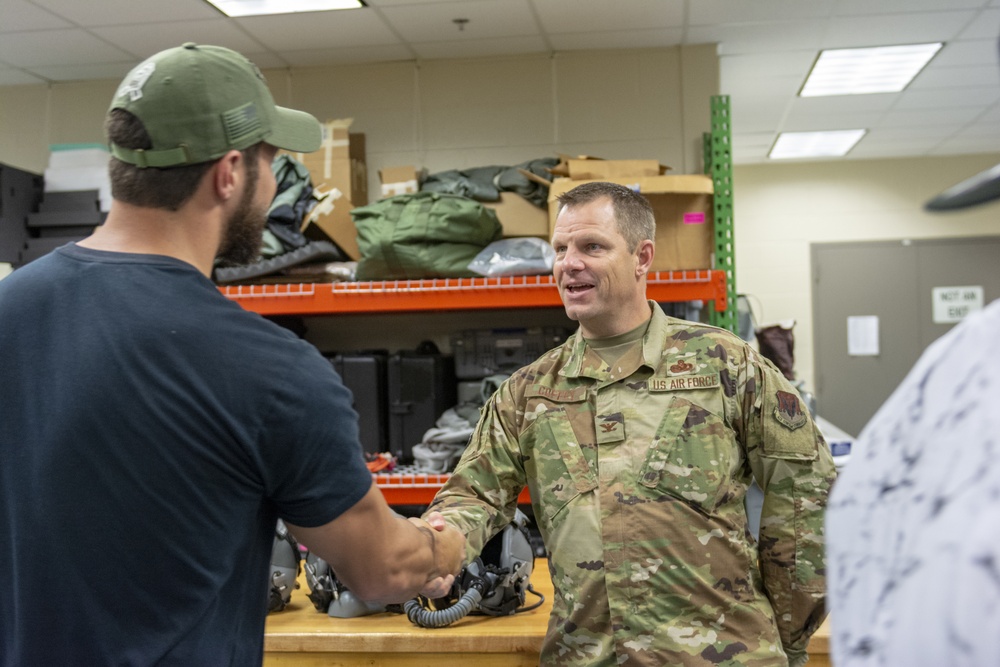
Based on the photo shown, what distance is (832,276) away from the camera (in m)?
7.73

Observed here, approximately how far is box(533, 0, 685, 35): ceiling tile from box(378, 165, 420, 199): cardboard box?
973 millimetres

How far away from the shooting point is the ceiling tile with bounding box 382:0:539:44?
12.7 feet

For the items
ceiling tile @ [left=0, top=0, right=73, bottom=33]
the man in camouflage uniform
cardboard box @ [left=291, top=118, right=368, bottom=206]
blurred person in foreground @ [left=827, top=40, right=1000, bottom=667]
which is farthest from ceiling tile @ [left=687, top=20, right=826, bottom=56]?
blurred person in foreground @ [left=827, top=40, right=1000, bottom=667]

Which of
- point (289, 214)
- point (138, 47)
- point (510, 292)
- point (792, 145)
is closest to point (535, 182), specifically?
point (510, 292)

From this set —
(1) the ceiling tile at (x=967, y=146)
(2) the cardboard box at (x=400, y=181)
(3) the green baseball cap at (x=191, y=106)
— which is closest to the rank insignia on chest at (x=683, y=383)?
(3) the green baseball cap at (x=191, y=106)

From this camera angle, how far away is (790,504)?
1.85 m

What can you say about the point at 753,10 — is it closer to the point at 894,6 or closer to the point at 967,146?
the point at 894,6

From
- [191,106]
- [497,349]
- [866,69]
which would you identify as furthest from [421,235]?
[866,69]

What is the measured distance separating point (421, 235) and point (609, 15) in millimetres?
1444

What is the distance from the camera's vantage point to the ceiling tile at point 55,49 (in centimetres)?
414

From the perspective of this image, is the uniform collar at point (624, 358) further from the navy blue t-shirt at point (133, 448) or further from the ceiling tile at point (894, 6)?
the ceiling tile at point (894, 6)

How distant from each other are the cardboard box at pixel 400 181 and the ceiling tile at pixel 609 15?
97cm

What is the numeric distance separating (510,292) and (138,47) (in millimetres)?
2433

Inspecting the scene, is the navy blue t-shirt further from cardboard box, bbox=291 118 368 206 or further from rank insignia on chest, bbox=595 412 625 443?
cardboard box, bbox=291 118 368 206
